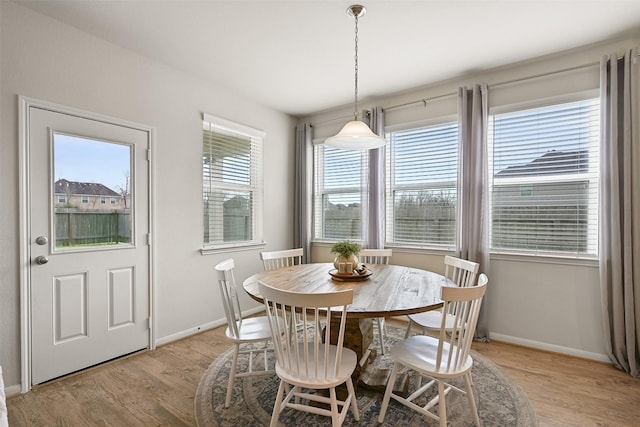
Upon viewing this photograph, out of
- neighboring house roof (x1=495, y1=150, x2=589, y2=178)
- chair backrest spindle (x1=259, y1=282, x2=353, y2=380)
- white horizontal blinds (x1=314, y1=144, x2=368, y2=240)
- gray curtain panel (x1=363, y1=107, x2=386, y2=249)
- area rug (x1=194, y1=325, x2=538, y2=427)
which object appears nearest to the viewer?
chair backrest spindle (x1=259, y1=282, x2=353, y2=380)

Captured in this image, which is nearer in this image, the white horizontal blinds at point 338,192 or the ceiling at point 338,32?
the ceiling at point 338,32

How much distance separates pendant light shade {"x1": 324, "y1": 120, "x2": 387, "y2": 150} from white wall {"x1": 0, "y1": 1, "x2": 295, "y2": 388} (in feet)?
4.31

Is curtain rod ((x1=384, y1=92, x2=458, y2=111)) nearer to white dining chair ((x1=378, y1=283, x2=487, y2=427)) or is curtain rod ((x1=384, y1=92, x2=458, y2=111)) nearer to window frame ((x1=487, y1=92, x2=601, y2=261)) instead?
window frame ((x1=487, y1=92, x2=601, y2=261))

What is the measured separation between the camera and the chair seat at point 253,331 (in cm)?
206

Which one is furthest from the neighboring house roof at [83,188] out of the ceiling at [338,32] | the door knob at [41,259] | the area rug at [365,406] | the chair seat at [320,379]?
the chair seat at [320,379]

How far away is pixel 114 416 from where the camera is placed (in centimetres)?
197

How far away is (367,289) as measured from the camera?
2070 mm

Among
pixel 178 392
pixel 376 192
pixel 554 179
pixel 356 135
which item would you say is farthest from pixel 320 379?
pixel 554 179

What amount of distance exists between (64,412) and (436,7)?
3.72 meters

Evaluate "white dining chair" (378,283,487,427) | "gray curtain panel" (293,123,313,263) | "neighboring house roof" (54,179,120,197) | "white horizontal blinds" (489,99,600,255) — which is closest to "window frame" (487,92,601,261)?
"white horizontal blinds" (489,99,600,255)

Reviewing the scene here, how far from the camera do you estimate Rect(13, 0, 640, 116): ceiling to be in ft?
7.29

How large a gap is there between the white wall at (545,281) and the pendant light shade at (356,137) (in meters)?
1.46

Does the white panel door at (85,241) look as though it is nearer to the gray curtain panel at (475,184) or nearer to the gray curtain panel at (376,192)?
the gray curtain panel at (376,192)

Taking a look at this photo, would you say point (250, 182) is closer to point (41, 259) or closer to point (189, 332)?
point (189, 332)
